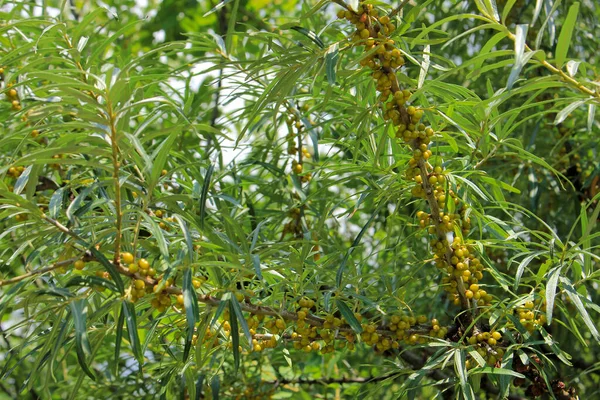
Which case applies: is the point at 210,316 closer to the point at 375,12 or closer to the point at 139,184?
the point at 139,184

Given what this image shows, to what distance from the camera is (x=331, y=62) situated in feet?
2.68

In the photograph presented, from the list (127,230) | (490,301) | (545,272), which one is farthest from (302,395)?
(127,230)

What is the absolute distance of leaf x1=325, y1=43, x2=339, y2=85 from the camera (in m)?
0.79

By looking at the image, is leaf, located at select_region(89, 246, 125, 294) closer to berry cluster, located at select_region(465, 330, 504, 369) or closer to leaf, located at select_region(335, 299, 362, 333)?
leaf, located at select_region(335, 299, 362, 333)

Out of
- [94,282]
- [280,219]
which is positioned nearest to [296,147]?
[280,219]

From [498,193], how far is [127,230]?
22.1 inches

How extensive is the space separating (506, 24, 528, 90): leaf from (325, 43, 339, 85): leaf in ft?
0.67

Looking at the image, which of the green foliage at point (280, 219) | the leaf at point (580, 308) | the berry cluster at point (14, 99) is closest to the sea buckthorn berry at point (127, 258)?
the green foliage at point (280, 219)

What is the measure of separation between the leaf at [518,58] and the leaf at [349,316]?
1.29 feet

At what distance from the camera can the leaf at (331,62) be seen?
793mm

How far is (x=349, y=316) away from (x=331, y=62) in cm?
34

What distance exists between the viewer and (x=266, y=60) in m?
0.90

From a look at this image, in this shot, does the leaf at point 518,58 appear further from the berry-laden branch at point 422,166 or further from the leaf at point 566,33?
the berry-laden branch at point 422,166

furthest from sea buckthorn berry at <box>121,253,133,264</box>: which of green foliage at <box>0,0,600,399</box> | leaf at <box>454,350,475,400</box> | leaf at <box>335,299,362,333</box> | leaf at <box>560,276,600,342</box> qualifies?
leaf at <box>560,276,600,342</box>
